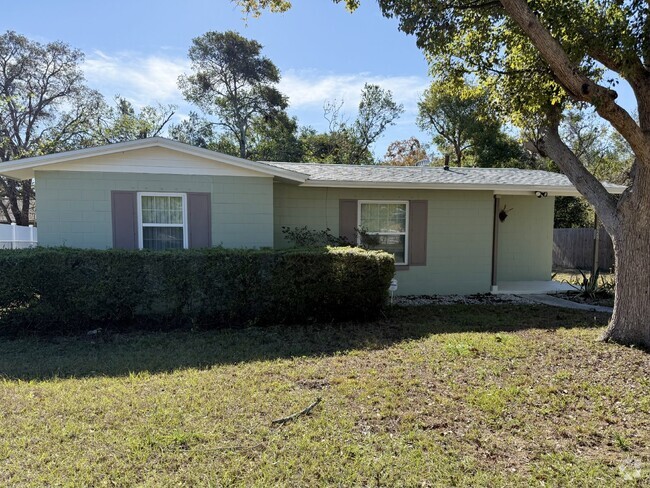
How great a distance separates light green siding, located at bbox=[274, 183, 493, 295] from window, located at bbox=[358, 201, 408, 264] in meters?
0.22

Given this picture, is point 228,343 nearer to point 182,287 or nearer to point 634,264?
point 182,287

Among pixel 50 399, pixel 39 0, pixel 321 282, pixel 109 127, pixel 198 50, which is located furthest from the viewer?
pixel 198 50

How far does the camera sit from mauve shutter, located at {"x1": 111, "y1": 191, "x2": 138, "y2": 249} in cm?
754

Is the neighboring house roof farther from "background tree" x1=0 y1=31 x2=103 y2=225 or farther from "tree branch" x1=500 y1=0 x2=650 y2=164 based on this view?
"background tree" x1=0 y1=31 x2=103 y2=225

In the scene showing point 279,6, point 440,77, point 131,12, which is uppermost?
point 131,12

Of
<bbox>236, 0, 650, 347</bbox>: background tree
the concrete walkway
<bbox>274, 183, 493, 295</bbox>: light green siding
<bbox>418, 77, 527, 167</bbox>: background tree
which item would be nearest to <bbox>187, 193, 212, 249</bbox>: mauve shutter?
<bbox>274, 183, 493, 295</bbox>: light green siding

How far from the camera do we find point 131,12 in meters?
10.7

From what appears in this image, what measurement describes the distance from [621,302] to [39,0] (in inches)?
567

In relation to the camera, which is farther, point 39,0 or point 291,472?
point 39,0

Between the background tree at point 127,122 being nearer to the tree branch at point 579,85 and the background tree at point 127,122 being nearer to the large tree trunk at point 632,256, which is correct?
the tree branch at point 579,85

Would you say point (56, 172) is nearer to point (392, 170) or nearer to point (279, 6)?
point (279, 6)

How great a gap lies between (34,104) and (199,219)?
21795 millimetres

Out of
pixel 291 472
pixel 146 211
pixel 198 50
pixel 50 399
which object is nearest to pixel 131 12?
pixel 146 211

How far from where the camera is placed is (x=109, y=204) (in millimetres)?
7527
